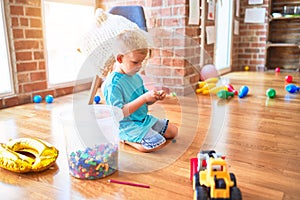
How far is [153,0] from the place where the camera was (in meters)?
2.15

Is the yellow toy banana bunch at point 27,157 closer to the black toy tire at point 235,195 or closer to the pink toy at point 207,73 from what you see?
the black toy tire at point 235,195

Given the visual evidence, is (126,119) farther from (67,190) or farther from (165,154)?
(67,190)

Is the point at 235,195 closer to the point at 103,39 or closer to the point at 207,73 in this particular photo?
the point at 103,39

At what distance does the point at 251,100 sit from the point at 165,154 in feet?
3.70

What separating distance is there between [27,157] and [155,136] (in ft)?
1.59

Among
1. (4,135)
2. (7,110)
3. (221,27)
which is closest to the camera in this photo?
(4,135)

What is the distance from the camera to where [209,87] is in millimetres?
2242

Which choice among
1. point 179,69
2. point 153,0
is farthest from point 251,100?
point 153,0

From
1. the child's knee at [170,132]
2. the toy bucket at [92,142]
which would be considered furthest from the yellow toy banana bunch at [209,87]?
the toy bucket at [92,142]

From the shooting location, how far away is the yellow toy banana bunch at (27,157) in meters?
0.94

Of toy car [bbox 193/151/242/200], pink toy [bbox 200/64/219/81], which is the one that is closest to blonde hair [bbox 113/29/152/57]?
toy car [bbox 193/151/242/200]

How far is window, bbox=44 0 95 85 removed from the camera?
85.6 inches

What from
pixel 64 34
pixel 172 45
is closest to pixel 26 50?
pixel 64 34

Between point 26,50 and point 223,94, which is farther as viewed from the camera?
point 223,94
